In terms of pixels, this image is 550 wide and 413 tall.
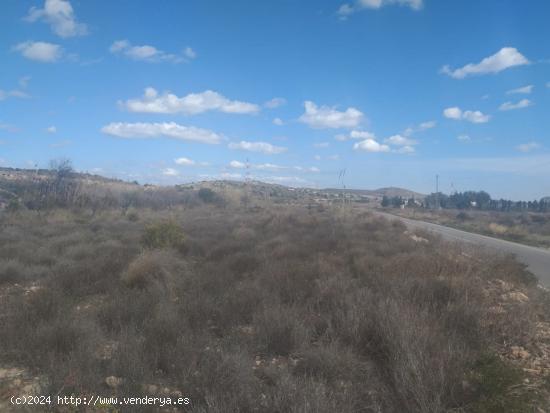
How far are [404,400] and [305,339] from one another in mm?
1949

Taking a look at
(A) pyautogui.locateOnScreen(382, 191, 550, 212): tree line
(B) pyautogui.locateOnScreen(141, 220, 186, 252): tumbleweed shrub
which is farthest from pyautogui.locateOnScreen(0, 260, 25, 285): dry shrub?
(A) pyautogui.locateOnScreen(382, 191, 550, 212): tree line

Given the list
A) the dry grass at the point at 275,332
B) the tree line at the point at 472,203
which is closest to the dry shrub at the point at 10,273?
the dry grass at the point at 275,332

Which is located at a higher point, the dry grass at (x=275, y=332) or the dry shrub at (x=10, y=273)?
the dry grass at (x=275, y=332)

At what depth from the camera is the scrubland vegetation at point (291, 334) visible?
4617mm

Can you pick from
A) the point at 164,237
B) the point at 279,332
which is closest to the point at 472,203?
the point at 164,237

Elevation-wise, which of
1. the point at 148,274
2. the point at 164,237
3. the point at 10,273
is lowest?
the point at 10,273

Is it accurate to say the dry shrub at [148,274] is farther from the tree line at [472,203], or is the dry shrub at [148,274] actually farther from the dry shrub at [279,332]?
the tree line at [472,203]

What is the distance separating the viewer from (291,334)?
6234 millimetres

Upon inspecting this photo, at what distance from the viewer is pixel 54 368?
503 centimetres

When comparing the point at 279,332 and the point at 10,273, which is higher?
the point at 279,332

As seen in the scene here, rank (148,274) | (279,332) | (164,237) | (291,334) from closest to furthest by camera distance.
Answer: (291,334) → (279,332) → (148,274) → (164,237)

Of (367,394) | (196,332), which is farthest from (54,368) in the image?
(367,394)

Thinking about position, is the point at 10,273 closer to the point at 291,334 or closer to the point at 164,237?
the point at 164,237

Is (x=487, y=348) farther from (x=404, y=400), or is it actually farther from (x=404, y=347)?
(x=404, y=400)
